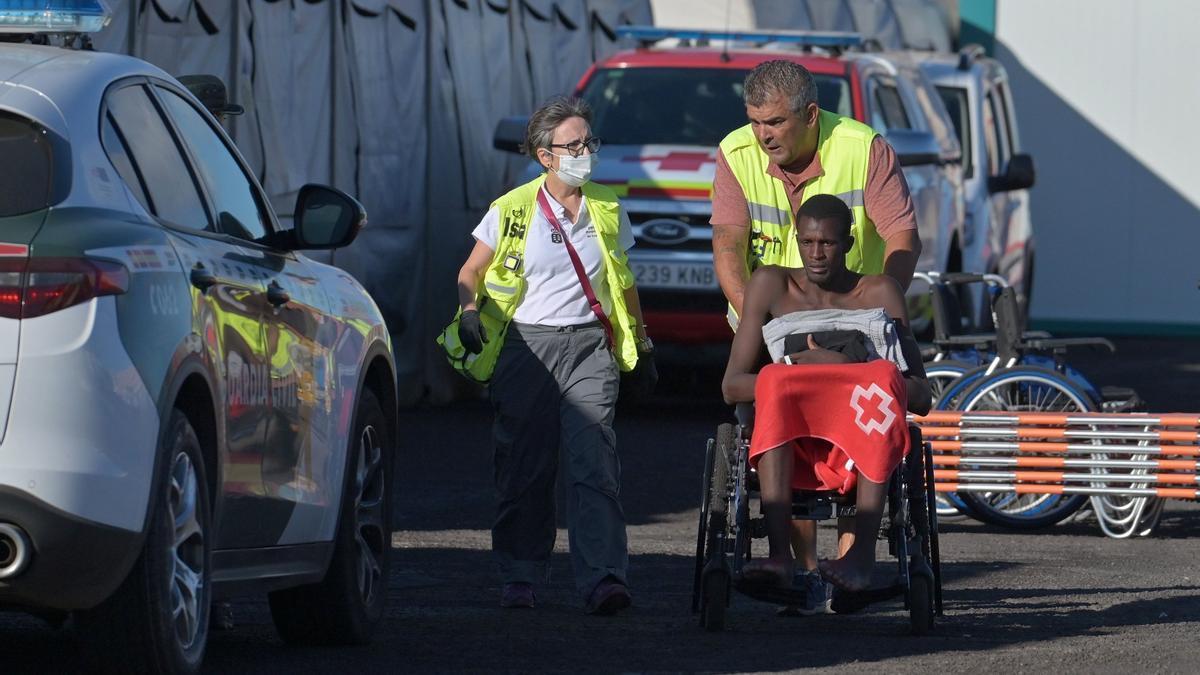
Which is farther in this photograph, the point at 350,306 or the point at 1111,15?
the point at 1111,15

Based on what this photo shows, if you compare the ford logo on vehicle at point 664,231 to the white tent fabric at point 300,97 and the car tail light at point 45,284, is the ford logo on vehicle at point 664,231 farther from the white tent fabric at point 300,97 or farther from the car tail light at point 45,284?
the car tail light at point 45,284

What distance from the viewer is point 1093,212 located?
89.7ft

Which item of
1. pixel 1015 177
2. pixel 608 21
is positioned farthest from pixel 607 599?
pixel 608 21

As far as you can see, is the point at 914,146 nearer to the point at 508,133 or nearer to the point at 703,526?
the point at 508,133

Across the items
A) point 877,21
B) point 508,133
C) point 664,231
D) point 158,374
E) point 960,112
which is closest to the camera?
point 158,374

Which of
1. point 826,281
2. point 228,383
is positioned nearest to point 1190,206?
point 826,281

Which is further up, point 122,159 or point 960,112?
point 122,159

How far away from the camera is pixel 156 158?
6.30 meters

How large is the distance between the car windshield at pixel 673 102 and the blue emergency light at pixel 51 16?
9.84 metres

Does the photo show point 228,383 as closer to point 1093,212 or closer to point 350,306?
point 350,306

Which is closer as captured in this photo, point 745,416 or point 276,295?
point 276,295

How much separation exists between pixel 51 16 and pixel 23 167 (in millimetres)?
817

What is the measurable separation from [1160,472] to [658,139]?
5748 millimetres

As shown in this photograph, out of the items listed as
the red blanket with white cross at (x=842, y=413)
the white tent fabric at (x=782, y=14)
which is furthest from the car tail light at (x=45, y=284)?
the white tent fabric at (x=782, y=14)
